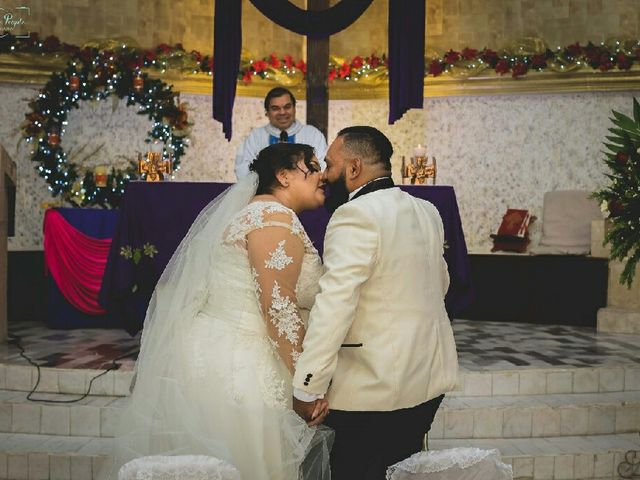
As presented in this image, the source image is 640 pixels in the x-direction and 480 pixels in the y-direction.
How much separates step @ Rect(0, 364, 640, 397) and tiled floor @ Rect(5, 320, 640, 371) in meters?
0.12

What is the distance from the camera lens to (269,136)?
6.62 meters

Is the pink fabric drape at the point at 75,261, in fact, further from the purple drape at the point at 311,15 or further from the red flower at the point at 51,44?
the red flower at the point at 51,44

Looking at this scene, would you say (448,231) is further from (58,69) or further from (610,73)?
(58,69)

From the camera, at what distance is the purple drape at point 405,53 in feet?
22.2

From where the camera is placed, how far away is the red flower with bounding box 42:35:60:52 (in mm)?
8383

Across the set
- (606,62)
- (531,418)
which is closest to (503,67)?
(606,62)

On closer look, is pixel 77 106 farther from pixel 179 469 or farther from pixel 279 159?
pixel 179 469

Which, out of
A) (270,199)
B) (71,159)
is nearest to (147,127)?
(71,159)

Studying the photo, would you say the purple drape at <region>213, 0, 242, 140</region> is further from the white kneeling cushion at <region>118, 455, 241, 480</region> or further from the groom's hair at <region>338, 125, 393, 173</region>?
the white kneeling cushion at <region>118, 455, 241, 480</region>

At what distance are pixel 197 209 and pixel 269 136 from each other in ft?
4.78

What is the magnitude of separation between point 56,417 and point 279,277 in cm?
240

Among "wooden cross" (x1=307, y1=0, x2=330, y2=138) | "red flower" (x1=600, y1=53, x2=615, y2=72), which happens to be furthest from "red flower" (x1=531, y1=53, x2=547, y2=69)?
"wooden cross" (x1=307, y1=0, x2=330, y2=138)

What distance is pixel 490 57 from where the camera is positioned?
8.85 metres

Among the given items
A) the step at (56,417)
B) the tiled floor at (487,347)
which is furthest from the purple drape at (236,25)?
the step at (56,417)
